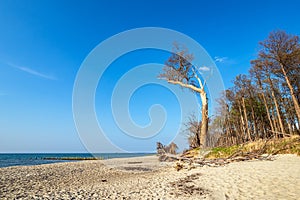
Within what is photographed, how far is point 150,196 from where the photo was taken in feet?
19.4

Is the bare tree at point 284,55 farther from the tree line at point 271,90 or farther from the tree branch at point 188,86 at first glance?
the tree branch at point 188,86

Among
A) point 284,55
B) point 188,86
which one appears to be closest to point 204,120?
point 188,86

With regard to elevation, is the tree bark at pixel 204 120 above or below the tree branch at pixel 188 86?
below

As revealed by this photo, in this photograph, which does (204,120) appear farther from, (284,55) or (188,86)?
(284,55)

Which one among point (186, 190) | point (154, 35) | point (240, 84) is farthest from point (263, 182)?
point (240, 84)

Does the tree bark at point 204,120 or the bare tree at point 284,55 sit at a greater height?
the bare tree at point 284,55

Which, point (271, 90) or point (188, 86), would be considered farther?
point (271, 90)

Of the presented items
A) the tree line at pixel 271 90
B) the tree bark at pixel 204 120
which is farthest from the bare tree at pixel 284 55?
the tree bark at pixel 204 120

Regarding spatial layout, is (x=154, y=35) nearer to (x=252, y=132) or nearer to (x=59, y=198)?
(x=59, y=198)

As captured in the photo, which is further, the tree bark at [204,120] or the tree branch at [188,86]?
the tree branch at [188,86]

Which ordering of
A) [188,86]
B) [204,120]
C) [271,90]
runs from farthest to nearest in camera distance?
1. [271,90]
2. [188,86]
3. [204,120]

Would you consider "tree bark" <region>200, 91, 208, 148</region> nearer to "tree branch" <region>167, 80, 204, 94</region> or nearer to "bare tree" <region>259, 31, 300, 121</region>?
"tree branch" <region>167, 80, 204, 94</region>

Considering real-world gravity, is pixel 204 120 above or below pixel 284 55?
below

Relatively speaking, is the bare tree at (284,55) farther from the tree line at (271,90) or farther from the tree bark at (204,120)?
the tree bark at (204,120)
